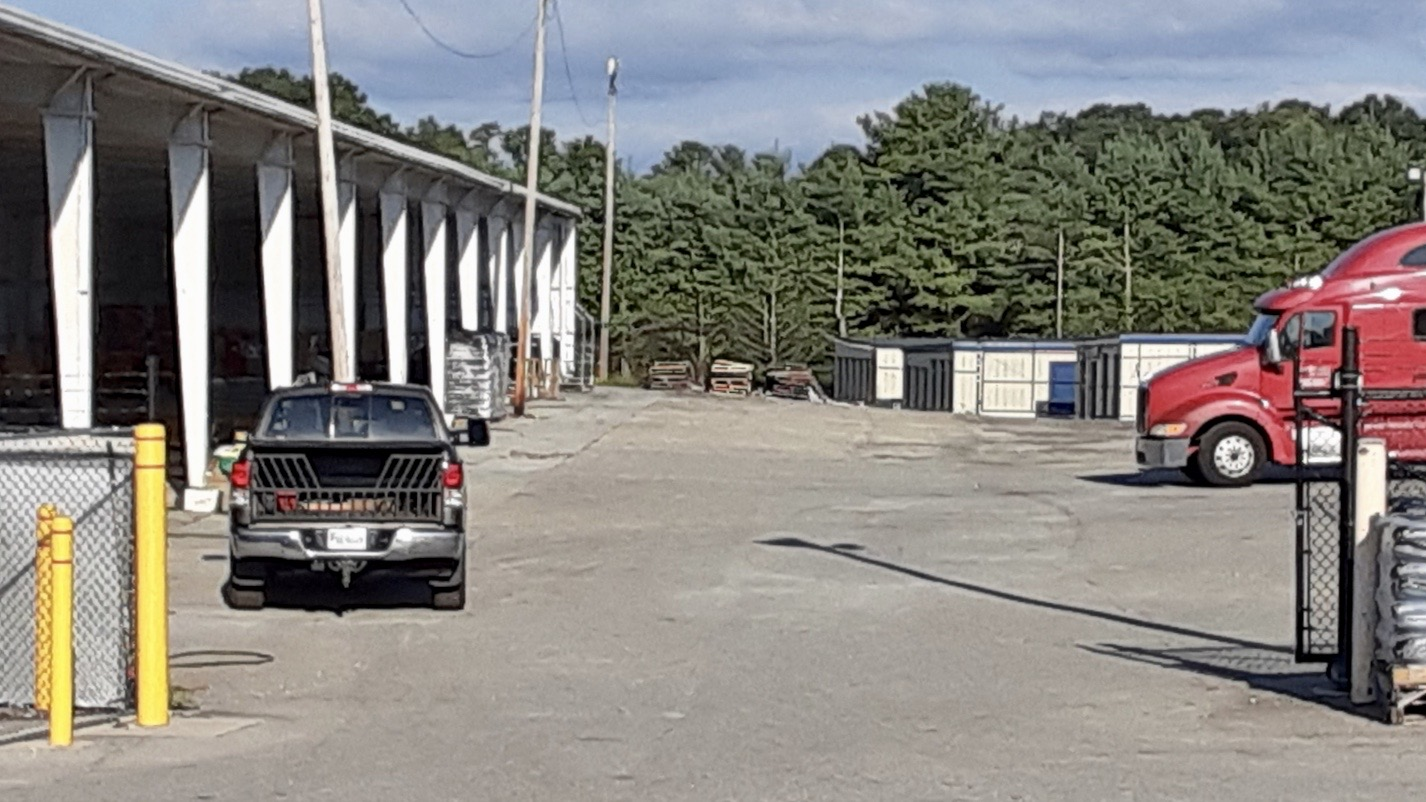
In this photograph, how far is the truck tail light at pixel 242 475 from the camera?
16.9 m

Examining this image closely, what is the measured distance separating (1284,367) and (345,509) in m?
17.5

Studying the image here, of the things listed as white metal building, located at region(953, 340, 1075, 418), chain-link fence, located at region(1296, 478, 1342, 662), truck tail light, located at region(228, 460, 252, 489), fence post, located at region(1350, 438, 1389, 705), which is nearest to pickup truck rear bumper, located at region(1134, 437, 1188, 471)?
chain-link fence, located at region(1296, 478, 1342, 662)

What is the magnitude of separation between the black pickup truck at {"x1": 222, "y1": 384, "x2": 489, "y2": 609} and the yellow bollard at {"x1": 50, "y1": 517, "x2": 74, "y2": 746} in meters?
5.77

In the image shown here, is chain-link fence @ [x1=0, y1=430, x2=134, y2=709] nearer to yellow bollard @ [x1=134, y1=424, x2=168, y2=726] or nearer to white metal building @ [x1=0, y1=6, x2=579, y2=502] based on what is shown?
yellow bollard @ [x1=134, y1=424, x2=168, y2=726]

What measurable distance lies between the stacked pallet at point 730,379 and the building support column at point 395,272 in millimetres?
25022

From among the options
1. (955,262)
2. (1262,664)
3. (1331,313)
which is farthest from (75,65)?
(955,262)

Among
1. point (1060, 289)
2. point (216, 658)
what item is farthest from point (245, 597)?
point (1060, 289)

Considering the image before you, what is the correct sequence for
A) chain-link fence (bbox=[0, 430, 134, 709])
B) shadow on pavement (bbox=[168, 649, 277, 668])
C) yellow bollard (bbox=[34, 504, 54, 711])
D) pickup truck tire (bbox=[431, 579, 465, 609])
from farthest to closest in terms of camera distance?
pickup truck tire (bbox=[431, 579, 465, 609]), shadow on pavement (bbox=[168, 649, 277, 668]), chain-link fence (bbox=[0, 430, 134, 709]), yellow bollard (bbox=[34, 504, 54, 711])

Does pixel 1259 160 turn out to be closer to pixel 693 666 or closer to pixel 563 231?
pixel 563 231

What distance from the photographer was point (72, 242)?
24047 millimetres

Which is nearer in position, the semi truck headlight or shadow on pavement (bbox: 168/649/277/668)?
shadow on pavement (bbox: 168/649/277/668)

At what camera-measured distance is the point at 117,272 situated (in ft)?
176

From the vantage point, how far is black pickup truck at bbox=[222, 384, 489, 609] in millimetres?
16859

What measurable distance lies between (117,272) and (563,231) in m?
16.5
